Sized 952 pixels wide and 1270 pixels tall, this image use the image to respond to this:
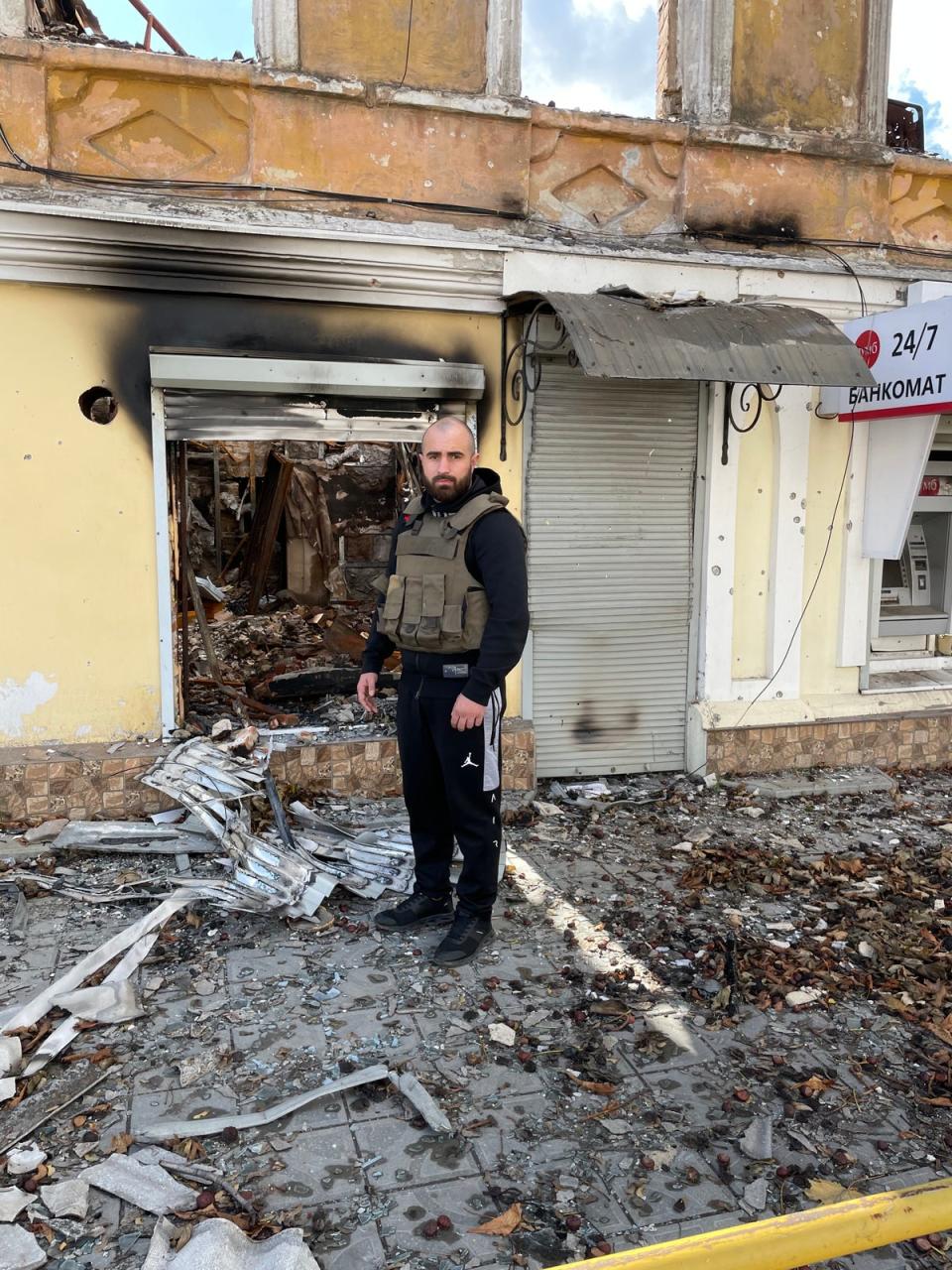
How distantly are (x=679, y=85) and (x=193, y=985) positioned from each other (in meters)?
6.42

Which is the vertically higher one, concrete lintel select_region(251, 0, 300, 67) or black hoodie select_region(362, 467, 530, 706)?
concrete lintel select_region(251, 0, 300, 67)

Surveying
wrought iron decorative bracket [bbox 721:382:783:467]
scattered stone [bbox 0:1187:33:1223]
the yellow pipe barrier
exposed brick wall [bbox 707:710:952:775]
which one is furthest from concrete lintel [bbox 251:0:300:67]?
the yellow pipe barrier

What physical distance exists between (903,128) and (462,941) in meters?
7.54

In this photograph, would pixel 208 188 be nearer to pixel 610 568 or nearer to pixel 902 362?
pixel 610 568

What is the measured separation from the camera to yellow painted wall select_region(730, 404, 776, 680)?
6.64m

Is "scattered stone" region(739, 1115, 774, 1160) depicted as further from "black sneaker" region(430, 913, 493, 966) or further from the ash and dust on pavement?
"black sneaker" region(430, 913, 493, 966)

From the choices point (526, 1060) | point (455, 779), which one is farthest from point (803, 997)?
point (455, 779)

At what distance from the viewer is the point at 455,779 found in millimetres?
4020

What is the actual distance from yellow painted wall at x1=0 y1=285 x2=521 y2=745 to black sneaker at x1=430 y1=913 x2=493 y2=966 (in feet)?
8.29

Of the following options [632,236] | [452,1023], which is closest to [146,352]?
[632,236]

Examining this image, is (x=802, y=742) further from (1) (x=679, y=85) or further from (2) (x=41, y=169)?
(2) (x=41, y=169)

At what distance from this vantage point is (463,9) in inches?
225

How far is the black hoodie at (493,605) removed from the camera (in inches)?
150

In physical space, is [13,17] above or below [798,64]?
below
